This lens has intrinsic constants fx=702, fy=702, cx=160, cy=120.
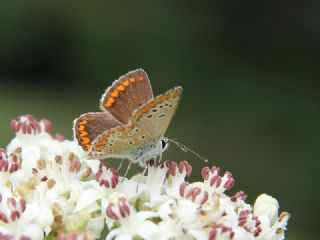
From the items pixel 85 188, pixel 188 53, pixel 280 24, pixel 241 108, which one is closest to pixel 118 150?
pixel 85 188

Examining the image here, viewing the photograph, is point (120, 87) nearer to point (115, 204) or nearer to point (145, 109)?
point (145, 109)

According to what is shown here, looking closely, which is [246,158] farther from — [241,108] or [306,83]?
[306,83]

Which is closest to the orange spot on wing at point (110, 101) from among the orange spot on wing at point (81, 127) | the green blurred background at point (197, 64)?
the orange spot on wing at point (81, 127)

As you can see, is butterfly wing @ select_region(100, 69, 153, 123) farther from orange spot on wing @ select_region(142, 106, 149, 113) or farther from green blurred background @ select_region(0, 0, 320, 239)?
green blurred background @ select_region(0, 0, 320, 239)

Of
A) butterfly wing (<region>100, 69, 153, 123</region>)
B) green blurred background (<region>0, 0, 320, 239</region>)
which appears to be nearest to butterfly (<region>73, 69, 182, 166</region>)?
butterfly wing (<region>100, 69, 153, 123</region>)

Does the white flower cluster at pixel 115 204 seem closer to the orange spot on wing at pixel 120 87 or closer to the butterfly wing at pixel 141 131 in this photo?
the butterfly wing at pixel 141 131

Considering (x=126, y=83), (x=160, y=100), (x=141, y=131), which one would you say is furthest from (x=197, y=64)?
(x=160, y=100)

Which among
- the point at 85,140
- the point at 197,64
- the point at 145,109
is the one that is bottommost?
the point at 85,140
